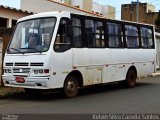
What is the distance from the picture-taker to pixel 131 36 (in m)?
18.8

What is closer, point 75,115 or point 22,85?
point 75,115

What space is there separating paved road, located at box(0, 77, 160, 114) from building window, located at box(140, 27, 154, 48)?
11.6 feet

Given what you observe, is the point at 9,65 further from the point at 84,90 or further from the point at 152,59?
the point at 152,59

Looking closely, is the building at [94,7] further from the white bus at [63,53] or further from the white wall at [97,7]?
the white bus at [63,53]

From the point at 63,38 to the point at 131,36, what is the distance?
5.45m

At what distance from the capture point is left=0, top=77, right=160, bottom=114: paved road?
38.2ft

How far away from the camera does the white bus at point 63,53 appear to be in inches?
531

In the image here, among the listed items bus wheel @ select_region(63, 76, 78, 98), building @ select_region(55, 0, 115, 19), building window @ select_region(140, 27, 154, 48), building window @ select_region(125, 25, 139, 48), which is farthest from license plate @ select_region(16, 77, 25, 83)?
building @ select_region(55, 0, 115, 19)

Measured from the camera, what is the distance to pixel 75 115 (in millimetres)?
10781

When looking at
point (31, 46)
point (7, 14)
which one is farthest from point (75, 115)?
point (7, 14)

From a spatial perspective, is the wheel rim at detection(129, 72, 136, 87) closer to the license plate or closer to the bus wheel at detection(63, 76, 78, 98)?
the bus wheel at detection(63, 76, 78, 98)

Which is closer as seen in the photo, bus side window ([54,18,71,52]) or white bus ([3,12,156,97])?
white bus ([3,12,156,97])

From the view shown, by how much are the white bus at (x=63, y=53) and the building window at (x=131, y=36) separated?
826 mm

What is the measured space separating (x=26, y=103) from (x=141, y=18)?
6051 centimetres
